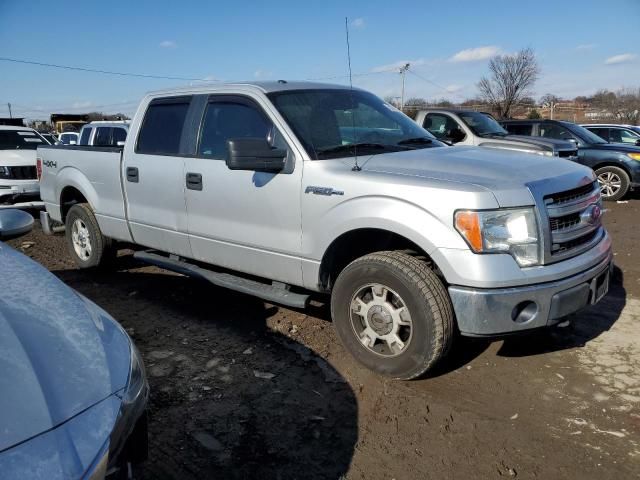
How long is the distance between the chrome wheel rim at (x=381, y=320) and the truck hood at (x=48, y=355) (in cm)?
170

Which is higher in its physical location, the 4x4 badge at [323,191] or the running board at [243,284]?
the 4x4 badge at [323,191]

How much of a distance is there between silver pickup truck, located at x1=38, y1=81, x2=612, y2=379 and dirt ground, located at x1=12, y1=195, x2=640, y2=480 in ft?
1.28

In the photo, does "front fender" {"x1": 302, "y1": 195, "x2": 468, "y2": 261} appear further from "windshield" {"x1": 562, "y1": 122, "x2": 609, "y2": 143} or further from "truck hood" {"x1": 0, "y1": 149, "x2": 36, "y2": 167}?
"windshield" {"x1": 562, "y1": 122, "x2": 609, "y2": 143}

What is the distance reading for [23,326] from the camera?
78.0 inches

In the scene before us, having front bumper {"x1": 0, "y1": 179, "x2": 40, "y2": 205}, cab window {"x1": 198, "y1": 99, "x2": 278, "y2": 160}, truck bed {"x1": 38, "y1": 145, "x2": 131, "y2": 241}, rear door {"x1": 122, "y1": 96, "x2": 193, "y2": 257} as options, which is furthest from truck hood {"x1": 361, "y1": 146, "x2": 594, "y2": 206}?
front bumper {"x1": 0, "y1": 179, "x2": 40, "y2": 205}

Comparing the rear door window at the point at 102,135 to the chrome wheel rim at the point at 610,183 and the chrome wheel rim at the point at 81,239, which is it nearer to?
the chrome wheel rim at the point at 81,239

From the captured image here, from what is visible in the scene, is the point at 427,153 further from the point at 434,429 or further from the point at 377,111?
the point at 434,429

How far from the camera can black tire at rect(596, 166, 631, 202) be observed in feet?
37.8

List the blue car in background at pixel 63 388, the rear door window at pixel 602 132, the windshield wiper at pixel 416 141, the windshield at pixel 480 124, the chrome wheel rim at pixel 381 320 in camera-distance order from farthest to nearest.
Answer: the rear door window at pixel 602 132 < the windshield at pixel 480 124 < the windshield wiper at pixel 416 141 < the chrome wheel rim at pixel 381 320 < the blue car in background at pixel 63 388

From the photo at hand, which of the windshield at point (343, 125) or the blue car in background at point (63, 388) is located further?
the windshield at point (343, 125)

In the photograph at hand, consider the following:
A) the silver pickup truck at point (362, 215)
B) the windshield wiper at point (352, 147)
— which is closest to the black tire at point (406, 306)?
the silver pickup truck at point (362, 215)

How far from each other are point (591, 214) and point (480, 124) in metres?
7.98

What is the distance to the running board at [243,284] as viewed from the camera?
3.95 m

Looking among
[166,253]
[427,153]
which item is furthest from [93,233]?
[427,153]
